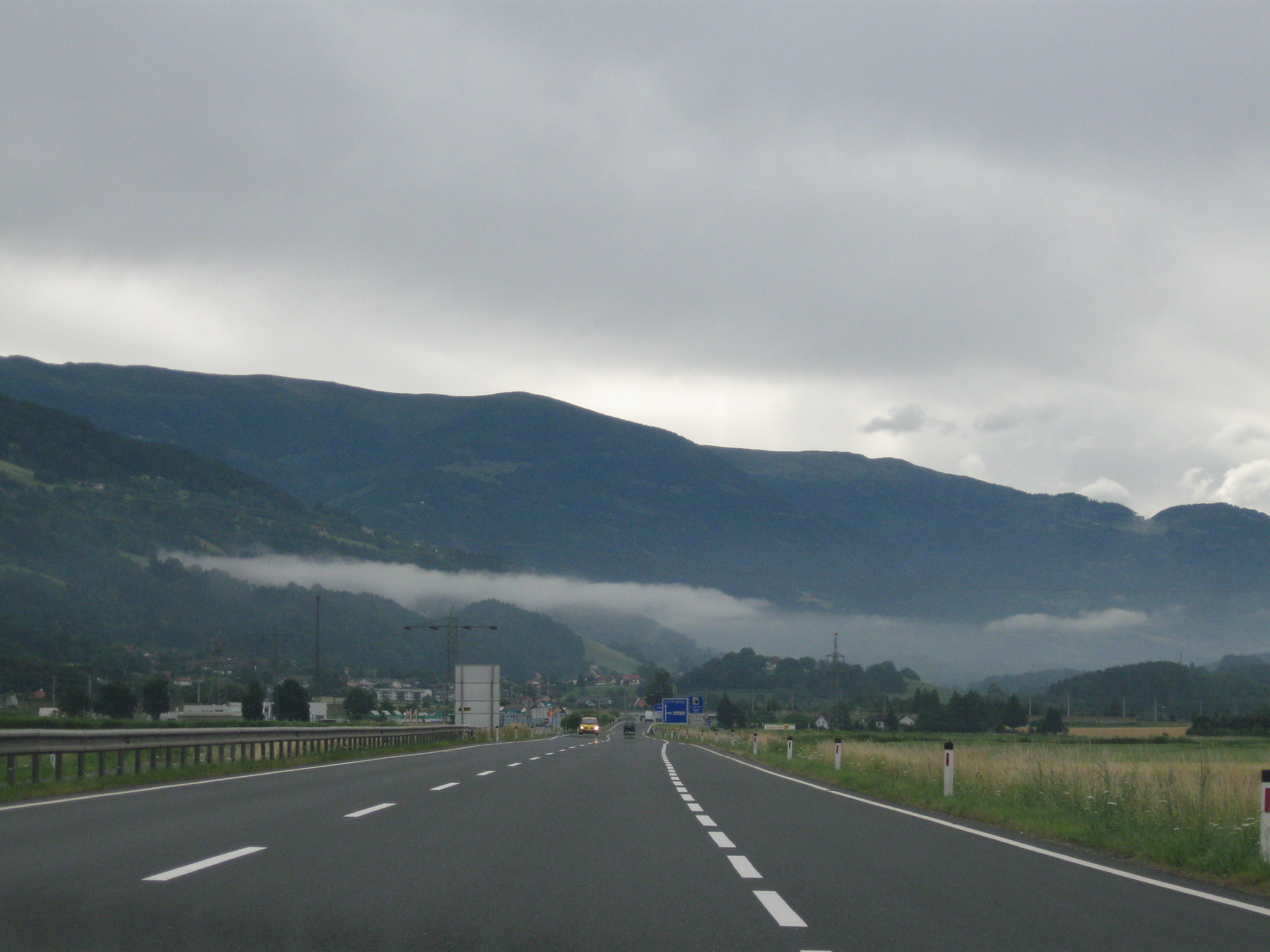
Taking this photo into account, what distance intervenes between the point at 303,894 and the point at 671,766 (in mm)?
26182

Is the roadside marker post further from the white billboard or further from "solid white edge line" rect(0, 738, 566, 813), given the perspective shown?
the white billboard

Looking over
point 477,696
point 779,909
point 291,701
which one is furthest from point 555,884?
point 291,701

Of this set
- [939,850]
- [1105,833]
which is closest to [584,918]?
[939,850]

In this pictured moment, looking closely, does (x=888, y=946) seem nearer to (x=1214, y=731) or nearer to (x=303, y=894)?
(x=303, y=894)

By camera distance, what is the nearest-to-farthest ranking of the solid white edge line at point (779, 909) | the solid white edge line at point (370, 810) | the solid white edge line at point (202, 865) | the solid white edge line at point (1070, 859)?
the solid white edge line at point (779, 909) → the solid white edge line at point (202, 865) → the solid white edge line at point (1070, 859) → the solid white edge line at point (370, 810)

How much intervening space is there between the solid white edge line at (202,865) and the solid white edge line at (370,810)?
3494 mm

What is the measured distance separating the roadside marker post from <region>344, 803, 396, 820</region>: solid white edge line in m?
9.28

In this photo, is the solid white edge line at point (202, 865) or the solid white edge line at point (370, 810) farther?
the solid white edge line at point (370, 810)

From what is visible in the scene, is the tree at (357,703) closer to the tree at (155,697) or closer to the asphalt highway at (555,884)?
the tree at (155,697)

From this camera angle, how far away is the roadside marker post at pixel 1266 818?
1080cm

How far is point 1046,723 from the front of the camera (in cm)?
15450

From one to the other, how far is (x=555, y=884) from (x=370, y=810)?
6.99 m

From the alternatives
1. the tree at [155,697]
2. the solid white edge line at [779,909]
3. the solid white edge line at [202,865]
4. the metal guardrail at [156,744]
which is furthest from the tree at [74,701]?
the solid white edge line at [779,909]

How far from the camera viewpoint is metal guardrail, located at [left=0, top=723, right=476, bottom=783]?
744 inches
